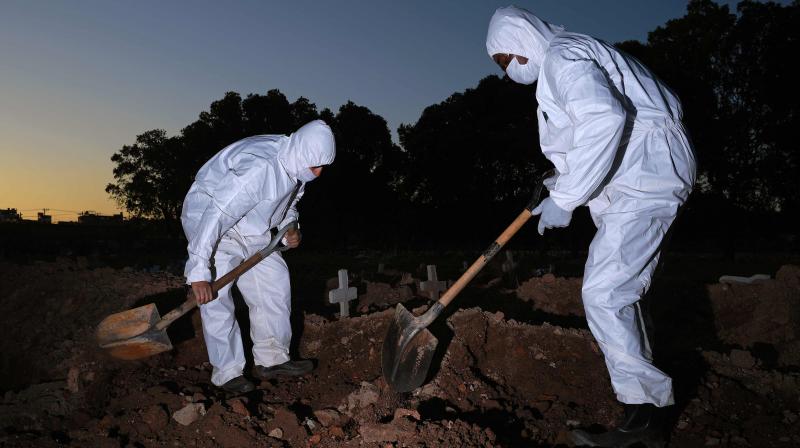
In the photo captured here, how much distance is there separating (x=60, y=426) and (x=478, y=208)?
934 inches

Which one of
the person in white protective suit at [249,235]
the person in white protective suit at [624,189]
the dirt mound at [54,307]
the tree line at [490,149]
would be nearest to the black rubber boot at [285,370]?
the person in white protective suit at [249,235]

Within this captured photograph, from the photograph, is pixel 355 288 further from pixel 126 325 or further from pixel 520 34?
pixel 520 34

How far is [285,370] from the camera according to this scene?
15.5 ft

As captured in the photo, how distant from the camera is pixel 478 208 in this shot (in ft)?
88.0

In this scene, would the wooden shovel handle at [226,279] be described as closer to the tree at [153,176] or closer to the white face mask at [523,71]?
the white face mask at [523,71]

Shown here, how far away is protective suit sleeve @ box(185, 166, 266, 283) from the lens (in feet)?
13.3

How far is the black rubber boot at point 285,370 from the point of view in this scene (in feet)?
15.4

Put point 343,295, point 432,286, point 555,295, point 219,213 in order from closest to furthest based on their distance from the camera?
point 219,213 → point 343,295 → point 555,295 → point 432,286

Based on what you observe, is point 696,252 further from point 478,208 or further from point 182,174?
point 182,174

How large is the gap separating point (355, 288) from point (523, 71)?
14.8 ft

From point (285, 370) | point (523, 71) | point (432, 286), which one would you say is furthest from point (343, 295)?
point (523, 71)

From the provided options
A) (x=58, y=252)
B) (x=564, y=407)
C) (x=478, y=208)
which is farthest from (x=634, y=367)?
(x=478, y=208)

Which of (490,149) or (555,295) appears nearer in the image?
(555,295)

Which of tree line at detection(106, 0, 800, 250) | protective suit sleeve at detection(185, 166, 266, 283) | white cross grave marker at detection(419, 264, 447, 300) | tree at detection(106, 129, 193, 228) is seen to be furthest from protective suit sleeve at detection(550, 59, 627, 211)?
tree at detection(106, 129, 193, 228)
